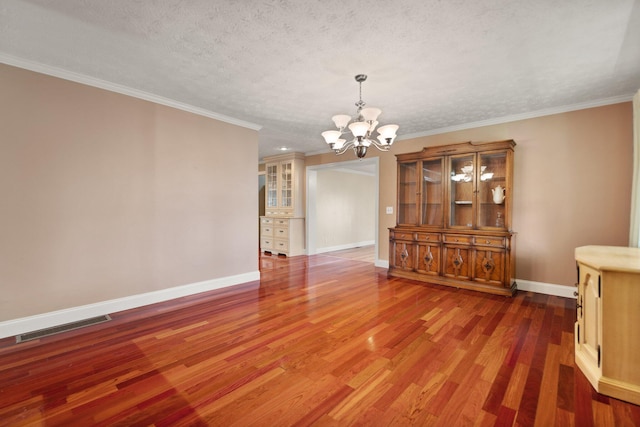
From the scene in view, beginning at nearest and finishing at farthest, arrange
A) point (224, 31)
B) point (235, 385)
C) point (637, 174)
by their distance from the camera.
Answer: point (235, 385) → point (224, 31) → point (637, 174)

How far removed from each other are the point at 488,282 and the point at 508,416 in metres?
2.66

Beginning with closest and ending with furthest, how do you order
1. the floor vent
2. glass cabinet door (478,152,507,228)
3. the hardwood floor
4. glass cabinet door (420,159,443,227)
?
the hardwood floor
the floor vent
glass cabinet door (478,152,507,228)
glass cabinet door (420,159,443,227)

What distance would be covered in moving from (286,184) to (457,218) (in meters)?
4.22

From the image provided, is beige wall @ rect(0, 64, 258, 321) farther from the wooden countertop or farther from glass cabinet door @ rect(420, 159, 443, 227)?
the wooden countertop

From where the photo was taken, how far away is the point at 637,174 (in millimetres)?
2984

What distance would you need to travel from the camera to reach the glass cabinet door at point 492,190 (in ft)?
13.5

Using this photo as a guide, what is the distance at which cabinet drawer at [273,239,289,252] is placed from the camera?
7.11m

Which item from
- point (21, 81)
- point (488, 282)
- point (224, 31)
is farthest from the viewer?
point (488, 282)

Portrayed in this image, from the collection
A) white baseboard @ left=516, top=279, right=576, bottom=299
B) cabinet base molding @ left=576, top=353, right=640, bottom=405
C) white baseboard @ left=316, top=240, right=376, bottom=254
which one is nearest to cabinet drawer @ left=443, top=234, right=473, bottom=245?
white baseboard @ left=516, top=279, right=576, bottom=299

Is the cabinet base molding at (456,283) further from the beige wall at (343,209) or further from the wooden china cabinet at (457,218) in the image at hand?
the beige wall at (343,209)

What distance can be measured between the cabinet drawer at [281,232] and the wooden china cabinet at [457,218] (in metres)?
2.98

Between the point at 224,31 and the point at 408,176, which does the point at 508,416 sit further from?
the point at 408,176

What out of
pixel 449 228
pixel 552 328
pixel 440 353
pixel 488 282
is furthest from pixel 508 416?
pixel 449 228

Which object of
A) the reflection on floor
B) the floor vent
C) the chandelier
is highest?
the chandelier
